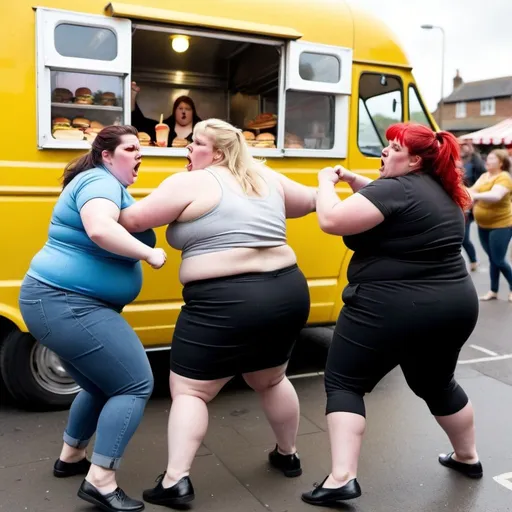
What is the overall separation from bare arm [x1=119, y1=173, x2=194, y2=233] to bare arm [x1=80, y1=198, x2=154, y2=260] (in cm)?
13

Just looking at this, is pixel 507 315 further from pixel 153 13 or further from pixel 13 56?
pixel 13 56

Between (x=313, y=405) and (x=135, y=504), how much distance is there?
1813mm

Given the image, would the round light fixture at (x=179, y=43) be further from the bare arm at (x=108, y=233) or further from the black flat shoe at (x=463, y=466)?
the black flat shoe at (x=463, y=466)

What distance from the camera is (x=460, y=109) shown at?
60.4 meters

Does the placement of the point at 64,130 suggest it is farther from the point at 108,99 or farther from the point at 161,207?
the point at 161,207

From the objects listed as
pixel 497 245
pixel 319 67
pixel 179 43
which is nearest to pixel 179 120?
pixel 179 43

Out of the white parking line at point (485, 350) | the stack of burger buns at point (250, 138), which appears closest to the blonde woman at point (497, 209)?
the white parking line at point (485, 350)

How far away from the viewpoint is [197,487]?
3.30 metres

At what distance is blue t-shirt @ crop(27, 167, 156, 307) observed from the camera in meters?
2.93

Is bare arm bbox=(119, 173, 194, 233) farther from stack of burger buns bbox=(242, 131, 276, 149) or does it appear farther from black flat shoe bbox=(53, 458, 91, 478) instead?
stack of burger buns bbox=(242, 131, 276, 149)

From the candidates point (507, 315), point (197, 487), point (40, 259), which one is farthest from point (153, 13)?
point (507, 315)

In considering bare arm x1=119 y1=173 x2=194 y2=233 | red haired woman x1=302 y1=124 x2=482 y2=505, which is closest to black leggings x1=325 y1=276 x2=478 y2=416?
red haired woman x1=302 y1=124 x2=482 y2=505

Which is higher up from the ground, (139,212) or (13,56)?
(13,56)

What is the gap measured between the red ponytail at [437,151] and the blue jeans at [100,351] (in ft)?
5.30
